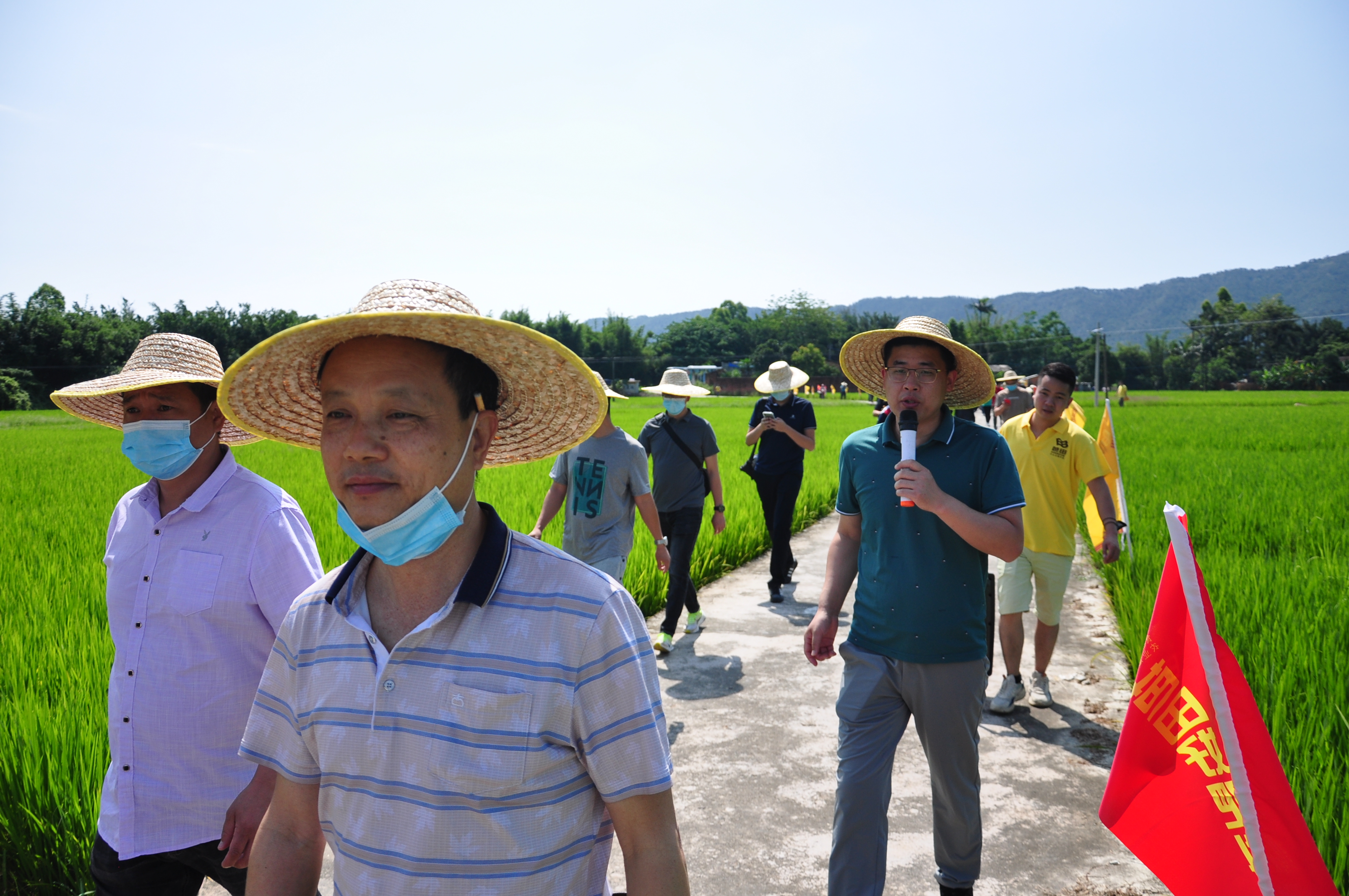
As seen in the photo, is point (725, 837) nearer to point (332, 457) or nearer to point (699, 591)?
point (332, 457)

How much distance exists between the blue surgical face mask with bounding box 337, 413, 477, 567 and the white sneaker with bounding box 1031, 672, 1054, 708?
4.40 meters

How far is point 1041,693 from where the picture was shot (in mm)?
4875

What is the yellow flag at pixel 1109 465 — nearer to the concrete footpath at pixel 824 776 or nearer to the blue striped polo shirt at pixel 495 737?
the concrete footpath at pixel 824 776

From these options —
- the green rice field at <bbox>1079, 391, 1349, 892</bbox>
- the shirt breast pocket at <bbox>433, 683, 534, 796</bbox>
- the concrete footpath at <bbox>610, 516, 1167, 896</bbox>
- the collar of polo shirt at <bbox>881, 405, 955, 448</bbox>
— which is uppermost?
the collar of polo shirt at <bbox>881, 405, 955, 448</bbox>

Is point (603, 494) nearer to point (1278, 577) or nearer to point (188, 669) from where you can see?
point (188, 669)

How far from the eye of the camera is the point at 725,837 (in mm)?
Result: 3459

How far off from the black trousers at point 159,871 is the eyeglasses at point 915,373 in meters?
2.45

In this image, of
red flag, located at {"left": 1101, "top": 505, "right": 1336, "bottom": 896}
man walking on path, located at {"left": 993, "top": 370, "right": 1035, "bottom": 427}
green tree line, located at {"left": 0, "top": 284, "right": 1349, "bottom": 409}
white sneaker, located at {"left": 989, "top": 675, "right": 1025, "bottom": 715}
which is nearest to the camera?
red flag, located at {"left": 1101, "top": 505, "right": 1336, "bottom": 896}

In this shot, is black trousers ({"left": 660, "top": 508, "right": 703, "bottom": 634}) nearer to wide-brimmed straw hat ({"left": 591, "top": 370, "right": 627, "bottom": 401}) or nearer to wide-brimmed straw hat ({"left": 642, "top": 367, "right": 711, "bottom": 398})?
wide-brimmed straw hat ({"left": 642, "top": 367, "right": 711, "bottom": 398})

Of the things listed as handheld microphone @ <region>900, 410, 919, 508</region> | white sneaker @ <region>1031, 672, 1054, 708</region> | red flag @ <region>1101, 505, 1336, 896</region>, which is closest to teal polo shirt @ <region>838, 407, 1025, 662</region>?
handheld microphone @ <region>900, 410, 919, 508</region>

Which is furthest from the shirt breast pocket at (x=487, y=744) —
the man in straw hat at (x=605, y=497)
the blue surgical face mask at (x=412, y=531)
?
the man in straw hat at (x=605, y=497)

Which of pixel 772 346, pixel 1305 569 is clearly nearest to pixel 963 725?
pixel 1305 569

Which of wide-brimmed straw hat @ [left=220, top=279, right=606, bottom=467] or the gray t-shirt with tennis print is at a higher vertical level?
wide-brimmed straw hat @ [left=220, top=279, right=606, bottom=467]

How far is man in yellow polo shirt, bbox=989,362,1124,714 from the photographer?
4914mm
